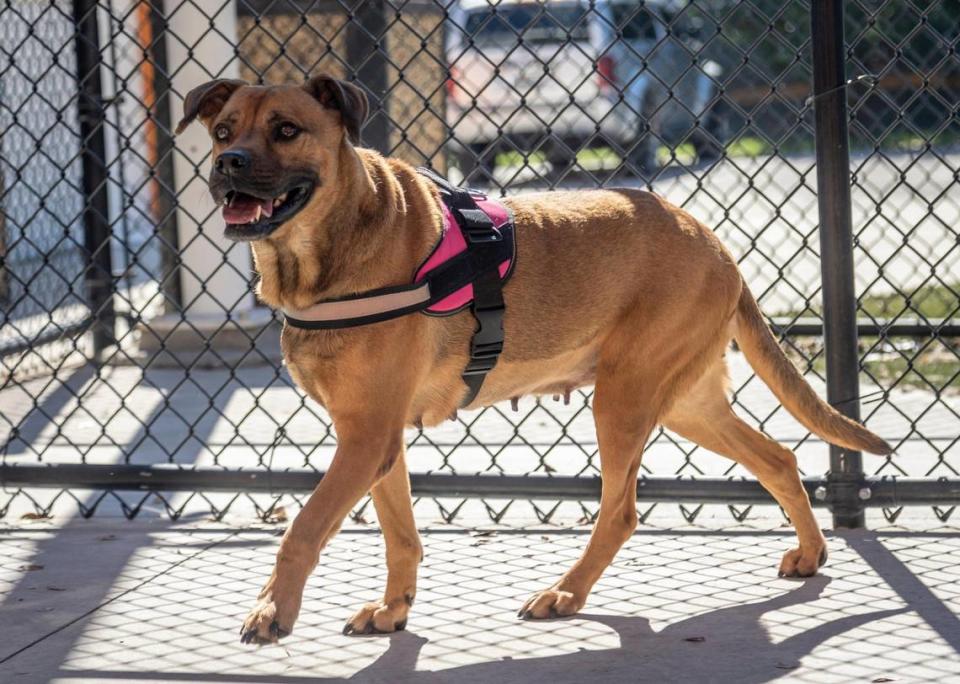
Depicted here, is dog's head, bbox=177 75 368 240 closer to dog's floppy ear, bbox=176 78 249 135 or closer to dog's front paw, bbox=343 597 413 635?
dog's floppy ear, bbox=176 78 249 135

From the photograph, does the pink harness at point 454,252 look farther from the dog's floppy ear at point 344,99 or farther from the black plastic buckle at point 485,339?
the dog's floppy ear at point 344,99

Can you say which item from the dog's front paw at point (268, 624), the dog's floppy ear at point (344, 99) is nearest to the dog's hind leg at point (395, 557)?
the dog's front paw at point (268, 624)

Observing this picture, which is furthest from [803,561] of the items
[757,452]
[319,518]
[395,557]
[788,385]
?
[319,518]

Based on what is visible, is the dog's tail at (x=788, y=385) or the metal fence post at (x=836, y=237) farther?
the metal fence post at (x=836, y=237)

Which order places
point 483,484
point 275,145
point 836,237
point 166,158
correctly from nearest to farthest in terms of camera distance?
point 275,145
point 836,237
point 483,484
point 166,158

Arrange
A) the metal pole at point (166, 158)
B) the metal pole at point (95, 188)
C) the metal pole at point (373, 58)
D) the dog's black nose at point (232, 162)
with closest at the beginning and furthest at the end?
the dog's black nose at point (232, 162), the metal pole at point (95, 188), the metal pole at point (166, 158), the metal pole at point (373, 58)

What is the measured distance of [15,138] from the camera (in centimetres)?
982

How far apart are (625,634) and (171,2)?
5522mm

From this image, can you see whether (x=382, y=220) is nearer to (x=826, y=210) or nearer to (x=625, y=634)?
(x=625, y=634)

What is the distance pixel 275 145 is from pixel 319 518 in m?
0.92

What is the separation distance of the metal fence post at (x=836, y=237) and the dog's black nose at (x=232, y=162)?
1.91 m

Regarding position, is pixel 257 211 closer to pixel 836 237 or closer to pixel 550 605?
pixel 550 605

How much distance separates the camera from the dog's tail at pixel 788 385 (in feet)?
12.5

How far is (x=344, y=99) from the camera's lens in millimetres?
3303
